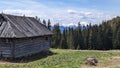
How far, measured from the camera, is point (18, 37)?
3297 cm

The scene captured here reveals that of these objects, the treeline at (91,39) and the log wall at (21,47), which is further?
the treeline at (91,39)

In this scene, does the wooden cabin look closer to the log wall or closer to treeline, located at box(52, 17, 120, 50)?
the log wall

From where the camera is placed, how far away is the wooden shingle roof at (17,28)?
33.2 m

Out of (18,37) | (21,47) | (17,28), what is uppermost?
(17,28)

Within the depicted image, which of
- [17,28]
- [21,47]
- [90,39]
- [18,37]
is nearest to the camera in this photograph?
[18,37]

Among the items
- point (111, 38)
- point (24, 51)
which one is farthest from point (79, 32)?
point (24, 51)

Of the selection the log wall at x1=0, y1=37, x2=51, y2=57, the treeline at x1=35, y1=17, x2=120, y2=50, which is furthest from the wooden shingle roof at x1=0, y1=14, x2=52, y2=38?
the treeline at x1=35, y1=17, x2=120, y2=50

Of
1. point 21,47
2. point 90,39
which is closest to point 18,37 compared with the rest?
point 21,47

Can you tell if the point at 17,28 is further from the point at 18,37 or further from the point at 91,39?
the point at 91,39

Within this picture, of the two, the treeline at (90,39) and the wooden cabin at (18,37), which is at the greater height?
the wooden cabin at (18,37)

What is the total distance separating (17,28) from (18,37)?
2.30 metres

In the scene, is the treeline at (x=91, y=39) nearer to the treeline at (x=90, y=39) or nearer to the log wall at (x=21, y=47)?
the treeline at (x=90, y=39)

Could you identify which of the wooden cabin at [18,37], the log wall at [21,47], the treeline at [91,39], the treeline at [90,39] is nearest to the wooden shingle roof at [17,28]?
the wooden cabin at [18,37]

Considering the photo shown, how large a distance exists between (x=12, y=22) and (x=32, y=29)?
188 inches
